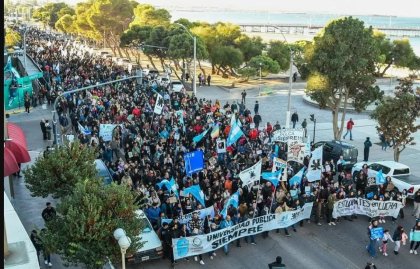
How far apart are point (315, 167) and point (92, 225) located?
995 centimetres

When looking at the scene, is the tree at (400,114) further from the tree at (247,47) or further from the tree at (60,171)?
the tree at (247,47)

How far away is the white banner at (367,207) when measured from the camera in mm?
17516

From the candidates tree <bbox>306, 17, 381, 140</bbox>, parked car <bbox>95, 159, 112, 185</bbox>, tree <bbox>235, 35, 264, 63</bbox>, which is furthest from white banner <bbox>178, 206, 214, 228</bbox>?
tree <bbox>235, 35, 264, 63</bbox>

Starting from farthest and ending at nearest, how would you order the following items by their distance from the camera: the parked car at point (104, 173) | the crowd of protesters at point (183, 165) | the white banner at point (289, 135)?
1. the white banner at point (289, 135)
2. the parked car at point (104, 173)
3. the crowd of protesters at point (183, 165)

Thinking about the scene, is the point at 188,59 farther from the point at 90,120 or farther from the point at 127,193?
the point at 127,193

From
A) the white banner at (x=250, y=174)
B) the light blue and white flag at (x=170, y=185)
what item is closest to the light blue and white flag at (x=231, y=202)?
the white banner at (x=250, y=174)

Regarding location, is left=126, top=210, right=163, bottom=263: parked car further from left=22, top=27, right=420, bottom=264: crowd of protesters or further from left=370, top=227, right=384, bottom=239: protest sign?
left=370, top=227, right=384, bottom=239: protest sign

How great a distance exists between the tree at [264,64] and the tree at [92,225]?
1657 inches

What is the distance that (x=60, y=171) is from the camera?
1570 cm

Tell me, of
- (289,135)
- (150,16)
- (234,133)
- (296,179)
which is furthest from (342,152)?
(150,16)

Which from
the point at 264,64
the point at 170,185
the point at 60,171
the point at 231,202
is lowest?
the point at 231,202

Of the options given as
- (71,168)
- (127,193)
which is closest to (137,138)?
(71,168)

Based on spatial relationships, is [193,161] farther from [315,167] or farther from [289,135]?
[289,135]

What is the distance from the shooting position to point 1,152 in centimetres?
348
